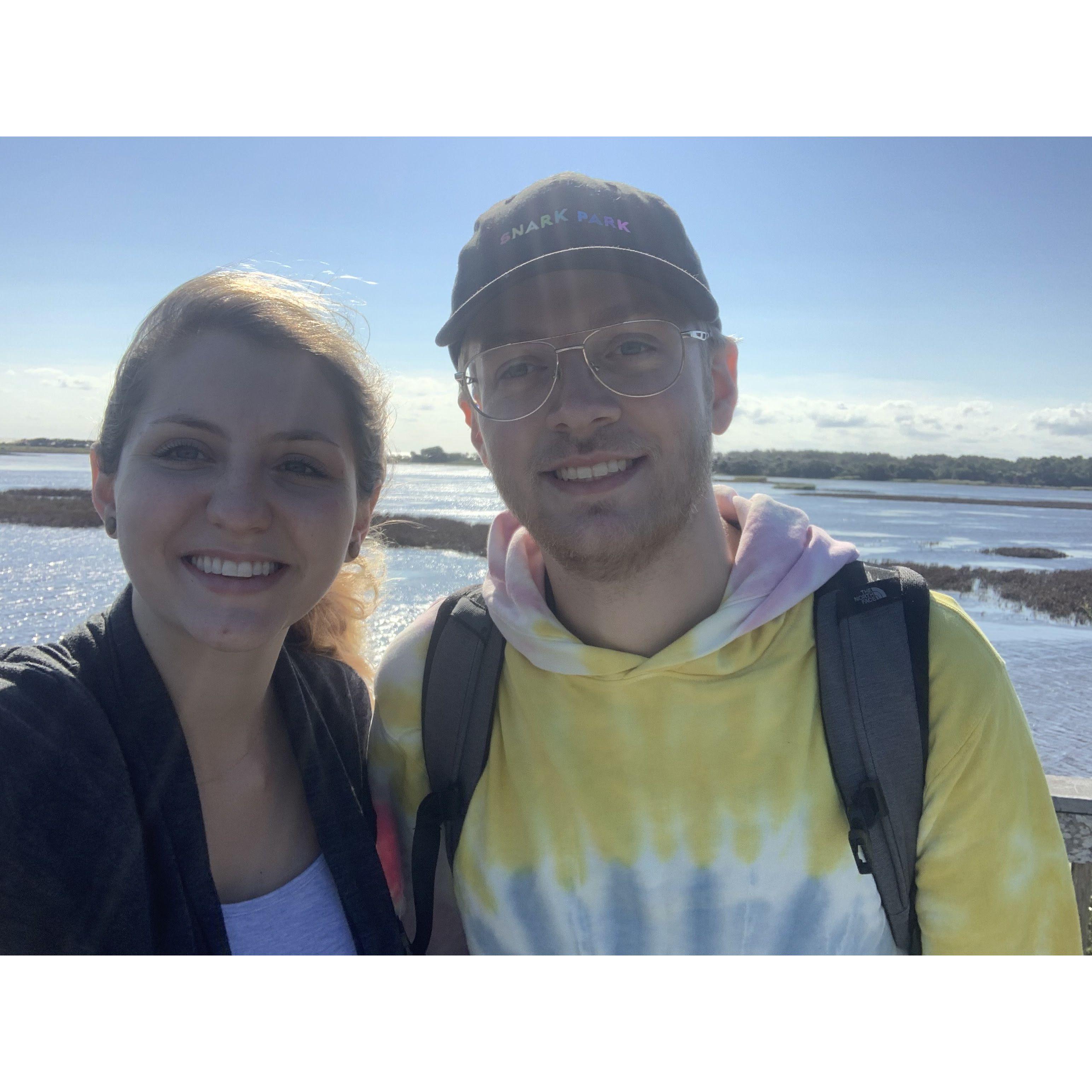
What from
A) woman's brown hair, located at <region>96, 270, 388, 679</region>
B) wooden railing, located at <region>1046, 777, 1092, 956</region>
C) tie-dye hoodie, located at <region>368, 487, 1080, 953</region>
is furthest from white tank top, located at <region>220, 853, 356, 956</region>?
wooden railing, located at <region>1046, 777, 1092, 956</region>

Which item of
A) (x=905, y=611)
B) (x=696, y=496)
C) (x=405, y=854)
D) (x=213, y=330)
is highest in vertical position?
(x=213, y=330)

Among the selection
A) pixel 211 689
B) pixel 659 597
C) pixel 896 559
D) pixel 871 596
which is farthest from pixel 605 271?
pixel 896 559

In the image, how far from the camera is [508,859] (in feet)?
7.25

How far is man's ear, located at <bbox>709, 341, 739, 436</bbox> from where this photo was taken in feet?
8.82

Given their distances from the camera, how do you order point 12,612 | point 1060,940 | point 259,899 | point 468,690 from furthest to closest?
point 12,612
point 468,690
point 259,899
point 1060,940

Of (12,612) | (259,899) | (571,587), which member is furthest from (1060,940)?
(12,612)

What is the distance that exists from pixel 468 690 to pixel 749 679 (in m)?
0.94

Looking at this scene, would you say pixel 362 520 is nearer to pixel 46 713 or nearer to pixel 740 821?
pixel 46 713

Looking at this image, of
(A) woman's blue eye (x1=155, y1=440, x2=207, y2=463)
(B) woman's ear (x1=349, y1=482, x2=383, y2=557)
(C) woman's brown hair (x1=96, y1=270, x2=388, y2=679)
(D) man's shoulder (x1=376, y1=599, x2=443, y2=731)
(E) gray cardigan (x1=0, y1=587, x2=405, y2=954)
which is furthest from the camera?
(B) woman's ear (x1=349, y1=482, x2=383, y2=557)

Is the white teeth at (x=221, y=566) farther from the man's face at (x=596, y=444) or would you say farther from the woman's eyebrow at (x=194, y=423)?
the man's face at (x=596, y=444)

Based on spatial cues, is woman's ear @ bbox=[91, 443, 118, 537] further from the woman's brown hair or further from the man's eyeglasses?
the man's eyeglasses

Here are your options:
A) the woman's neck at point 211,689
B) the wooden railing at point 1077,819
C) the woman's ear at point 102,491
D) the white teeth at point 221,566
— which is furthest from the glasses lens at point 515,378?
the wooden railing at point 1077,819

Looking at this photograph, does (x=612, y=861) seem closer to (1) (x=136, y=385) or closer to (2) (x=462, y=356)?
(2) (x=462, y=356)

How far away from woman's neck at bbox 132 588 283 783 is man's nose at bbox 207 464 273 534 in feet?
1.46
